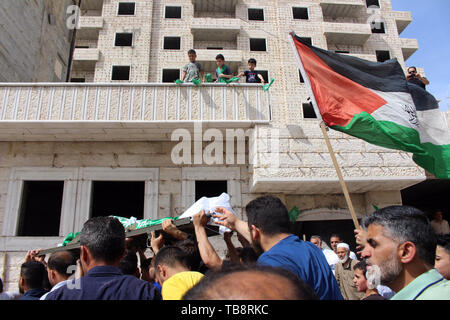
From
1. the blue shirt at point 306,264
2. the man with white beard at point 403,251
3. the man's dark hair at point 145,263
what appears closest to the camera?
the man with white beard at point 403,251

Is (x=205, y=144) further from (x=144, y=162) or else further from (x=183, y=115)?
(x=144, y=162)

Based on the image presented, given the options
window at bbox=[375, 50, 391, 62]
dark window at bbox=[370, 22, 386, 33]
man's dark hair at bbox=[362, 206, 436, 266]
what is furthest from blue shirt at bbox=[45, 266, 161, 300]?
dark window at bbox=[370, 22, 386, 33]

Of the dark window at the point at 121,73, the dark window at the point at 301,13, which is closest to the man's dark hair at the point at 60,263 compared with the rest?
the dark window at the point at 121,73

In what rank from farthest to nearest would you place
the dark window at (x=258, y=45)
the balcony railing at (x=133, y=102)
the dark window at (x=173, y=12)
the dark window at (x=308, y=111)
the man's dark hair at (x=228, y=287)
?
the dark window at (x=173, y=12)
the dark window at (x=258, y=45)
the dark window at (x=308, y=111)
the balcony railing at (x=133, y=102)
the man's dark hair at (x=228, y=287)

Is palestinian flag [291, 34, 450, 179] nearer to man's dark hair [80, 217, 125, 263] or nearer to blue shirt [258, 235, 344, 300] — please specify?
blue shirt [258, 235, 344, 300]

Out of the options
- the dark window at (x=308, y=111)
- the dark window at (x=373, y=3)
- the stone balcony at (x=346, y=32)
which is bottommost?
the dark window at (x=308, y=111)

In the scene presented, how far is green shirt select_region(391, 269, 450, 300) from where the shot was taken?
1258mm

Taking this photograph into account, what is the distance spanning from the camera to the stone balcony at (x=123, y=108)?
7.00m

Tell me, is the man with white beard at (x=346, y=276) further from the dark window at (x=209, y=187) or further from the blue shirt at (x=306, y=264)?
the dark window at (x=209, y=187)

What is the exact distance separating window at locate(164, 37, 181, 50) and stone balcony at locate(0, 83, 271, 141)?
54.4 feet

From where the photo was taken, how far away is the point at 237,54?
21.6m

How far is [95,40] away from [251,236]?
25.7 meters

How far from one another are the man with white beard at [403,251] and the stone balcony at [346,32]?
23.8 meters

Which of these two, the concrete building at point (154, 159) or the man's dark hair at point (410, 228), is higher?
the concrete building at point (154, 159)
